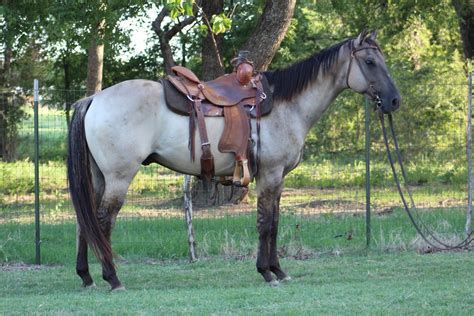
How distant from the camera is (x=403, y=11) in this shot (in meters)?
15.5

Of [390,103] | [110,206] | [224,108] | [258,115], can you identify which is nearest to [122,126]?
[110,206]

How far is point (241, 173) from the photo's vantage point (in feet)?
24.3

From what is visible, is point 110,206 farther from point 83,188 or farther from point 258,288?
point 258,288

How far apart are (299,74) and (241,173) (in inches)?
46.5

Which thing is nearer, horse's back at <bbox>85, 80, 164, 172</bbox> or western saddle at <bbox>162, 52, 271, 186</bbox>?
horse's back at <bbox>85, 80, 164, 172</bbox>

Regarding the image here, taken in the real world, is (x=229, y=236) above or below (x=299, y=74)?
below

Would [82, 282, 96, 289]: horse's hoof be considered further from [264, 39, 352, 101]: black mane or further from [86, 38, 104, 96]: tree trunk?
[86, 38, 104, 96]: tree trunk

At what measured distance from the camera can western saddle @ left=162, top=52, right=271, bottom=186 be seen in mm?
7305

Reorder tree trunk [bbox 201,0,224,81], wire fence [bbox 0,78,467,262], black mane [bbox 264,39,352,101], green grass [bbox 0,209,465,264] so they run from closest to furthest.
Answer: black mane [bbox 264,39,352,101] → green grass [bbox 0,209,465,264] → wire fence [bbox 0,78,467,262] → tree trunk [bbox 201,0,224,81]

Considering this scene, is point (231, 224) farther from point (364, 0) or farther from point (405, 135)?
point (364, 0)

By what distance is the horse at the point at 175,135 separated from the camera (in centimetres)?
707

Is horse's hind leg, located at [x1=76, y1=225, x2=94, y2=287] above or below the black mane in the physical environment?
below

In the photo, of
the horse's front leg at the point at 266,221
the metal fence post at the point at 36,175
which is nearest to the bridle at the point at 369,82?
the horse's front leg at the point at 266,221

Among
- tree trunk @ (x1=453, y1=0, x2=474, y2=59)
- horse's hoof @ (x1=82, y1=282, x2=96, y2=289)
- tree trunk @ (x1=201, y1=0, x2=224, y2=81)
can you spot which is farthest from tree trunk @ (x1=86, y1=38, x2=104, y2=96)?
horse's hoof @ (x1=82, y1=282, x2=96, y2=289)
